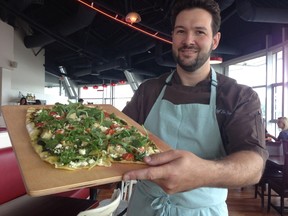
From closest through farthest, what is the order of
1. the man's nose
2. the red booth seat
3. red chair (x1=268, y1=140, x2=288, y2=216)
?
1. the man's nose
2. the red booth seat
3. red chair (x1=268, y1=140, x2=288, y2=216)

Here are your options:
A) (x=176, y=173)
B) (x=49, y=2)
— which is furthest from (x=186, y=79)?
(x=49, y=2)

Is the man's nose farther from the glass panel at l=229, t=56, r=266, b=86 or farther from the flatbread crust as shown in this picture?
the glass panel at l=229, t=56, r=266, b=86

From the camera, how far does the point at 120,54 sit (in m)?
10.1

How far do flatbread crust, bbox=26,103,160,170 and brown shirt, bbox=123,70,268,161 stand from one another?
5.8 inches

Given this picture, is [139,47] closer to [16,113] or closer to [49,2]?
[49,2]

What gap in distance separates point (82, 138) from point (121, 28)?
7948 millimetres

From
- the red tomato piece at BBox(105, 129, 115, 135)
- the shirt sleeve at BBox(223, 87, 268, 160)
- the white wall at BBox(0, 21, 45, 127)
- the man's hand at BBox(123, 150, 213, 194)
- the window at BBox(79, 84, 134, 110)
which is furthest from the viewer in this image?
the window at BBox(79, 84, 134, 110)

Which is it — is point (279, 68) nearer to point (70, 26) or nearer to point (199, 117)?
point (70, 26)

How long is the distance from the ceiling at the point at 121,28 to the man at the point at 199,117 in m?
3.84

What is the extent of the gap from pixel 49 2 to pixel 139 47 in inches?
121

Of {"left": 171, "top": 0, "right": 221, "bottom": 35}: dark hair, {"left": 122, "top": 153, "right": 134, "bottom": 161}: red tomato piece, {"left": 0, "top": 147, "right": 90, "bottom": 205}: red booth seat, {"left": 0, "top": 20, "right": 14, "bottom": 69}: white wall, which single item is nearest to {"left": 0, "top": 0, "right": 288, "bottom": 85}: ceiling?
{"left": 0, "top": 20, "right": 14, "bottom": 69}: white wall

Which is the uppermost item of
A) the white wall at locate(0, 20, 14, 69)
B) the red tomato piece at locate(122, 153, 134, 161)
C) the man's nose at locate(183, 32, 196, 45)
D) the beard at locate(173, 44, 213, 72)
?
the white wall at locate(0, 20, 14, 69)

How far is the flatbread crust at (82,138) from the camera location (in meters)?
0.92

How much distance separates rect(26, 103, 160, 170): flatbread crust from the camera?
3.01 feet
